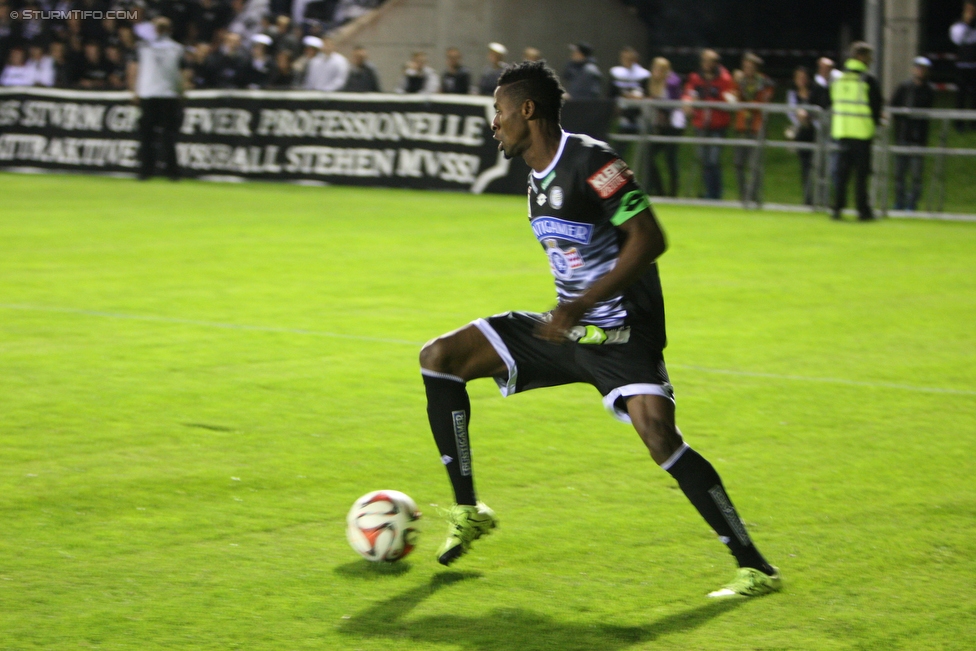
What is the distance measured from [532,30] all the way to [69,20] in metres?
9.88

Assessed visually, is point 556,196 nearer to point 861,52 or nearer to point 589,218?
point 589,218

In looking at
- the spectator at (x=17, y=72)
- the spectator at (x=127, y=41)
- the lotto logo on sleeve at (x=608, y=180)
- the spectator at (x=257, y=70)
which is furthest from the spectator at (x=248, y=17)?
the lotto logo on sleeve at (x=608, y=180)

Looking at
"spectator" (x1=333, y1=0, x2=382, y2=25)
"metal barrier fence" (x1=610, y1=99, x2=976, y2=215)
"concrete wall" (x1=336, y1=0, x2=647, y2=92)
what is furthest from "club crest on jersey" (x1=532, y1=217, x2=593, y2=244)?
"spectator" (x1=333, y1=0, x2=382, y2=25)

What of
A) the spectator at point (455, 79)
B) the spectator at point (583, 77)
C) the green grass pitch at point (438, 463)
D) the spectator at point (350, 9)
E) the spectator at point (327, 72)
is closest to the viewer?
the green grass pitch at point (438, 463)

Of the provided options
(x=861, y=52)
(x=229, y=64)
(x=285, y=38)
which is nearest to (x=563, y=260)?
(x=861, y=52)

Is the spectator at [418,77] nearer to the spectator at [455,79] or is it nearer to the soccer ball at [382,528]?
the spectator at [455,79]

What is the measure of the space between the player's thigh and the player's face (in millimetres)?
699

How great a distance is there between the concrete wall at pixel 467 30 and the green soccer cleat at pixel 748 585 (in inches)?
1031

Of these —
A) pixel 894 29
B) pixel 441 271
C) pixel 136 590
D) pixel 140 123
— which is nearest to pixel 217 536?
pixel 136 590

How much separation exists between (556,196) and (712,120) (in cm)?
1580

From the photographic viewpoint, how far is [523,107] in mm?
4926

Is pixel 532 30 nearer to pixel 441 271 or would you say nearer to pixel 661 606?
pixel 441 271

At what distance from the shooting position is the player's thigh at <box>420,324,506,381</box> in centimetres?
518

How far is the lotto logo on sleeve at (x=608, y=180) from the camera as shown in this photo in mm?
4754
